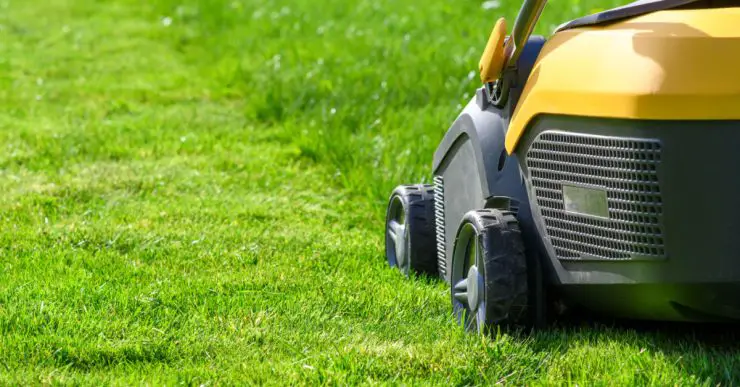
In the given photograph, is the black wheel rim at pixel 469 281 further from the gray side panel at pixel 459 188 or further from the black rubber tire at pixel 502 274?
the gray side panel at pixel 459 188

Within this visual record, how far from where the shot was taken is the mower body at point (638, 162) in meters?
2.93

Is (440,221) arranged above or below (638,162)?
below

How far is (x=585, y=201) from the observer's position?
3154mm

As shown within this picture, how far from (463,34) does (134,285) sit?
6249 millimetres

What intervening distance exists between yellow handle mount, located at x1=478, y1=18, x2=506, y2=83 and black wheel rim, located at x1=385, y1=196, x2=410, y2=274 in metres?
1.00

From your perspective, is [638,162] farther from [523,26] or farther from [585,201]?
[523,26]

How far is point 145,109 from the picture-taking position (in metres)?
7.95

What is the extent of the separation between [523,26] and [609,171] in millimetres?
556

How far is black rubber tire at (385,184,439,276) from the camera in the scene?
435 centimetres

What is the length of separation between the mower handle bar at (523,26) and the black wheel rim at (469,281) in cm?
48

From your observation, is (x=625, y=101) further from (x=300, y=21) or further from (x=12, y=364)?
(x=300, y=21)

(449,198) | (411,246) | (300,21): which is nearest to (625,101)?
(449,198)

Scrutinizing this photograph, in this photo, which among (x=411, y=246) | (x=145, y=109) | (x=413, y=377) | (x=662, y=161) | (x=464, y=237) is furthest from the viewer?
(x=145, y=109)

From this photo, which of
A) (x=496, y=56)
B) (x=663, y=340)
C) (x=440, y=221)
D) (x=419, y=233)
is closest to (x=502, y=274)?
(x=663, y=340)
